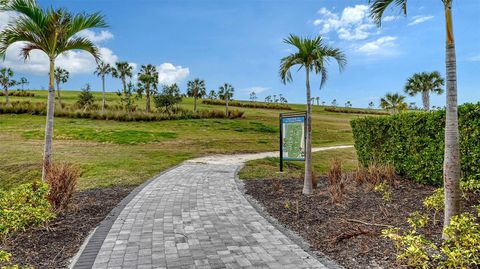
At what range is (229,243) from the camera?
5.09 meters

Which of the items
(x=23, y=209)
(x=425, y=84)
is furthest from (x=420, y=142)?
(x=425, y=84)

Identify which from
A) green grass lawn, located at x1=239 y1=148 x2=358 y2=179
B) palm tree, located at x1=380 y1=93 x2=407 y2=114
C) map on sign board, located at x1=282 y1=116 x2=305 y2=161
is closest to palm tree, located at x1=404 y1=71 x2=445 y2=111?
palm tree, located at x1=380 y1=93 x2=407 y2=114

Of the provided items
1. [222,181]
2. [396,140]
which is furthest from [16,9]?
[396,140]

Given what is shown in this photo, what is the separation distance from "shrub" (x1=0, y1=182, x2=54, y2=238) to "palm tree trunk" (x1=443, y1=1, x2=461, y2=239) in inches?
257

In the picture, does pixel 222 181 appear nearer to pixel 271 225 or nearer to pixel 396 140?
pixel 271 225

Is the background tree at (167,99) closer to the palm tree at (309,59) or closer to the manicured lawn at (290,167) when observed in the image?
the manicured lawn at (290,167)

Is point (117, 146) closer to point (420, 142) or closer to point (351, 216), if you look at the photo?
point (420, 142)

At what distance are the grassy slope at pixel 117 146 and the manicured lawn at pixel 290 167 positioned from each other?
3900 mm

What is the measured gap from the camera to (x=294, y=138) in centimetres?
1232

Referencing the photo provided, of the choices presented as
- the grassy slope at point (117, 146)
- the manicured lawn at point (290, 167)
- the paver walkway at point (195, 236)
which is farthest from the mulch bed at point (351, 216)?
Answer: the grassy slope at point (117, 146)

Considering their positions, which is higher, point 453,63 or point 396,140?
point 453,63

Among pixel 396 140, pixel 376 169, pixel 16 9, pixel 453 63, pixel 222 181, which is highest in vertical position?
pixel 16 9

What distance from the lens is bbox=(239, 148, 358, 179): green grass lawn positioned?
1257 cm

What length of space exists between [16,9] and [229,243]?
753 centimetres
